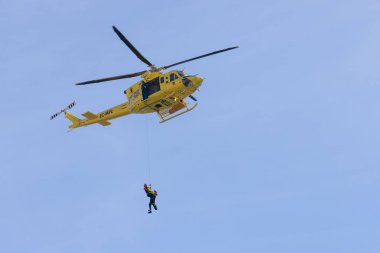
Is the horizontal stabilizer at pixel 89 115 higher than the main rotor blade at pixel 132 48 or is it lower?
lower

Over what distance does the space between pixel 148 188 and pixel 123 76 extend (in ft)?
32.4

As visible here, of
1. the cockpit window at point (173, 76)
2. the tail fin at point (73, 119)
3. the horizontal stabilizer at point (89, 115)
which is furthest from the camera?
the tail fin at point (73, 119)

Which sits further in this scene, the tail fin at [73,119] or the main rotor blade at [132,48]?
the tail fin at [73,119]

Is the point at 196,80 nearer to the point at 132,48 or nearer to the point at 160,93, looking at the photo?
the point at 160,93

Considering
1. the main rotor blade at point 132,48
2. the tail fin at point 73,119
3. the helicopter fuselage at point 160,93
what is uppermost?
Result: the main rotor blade at point 132,48

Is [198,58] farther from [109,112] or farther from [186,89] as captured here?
[109,112]

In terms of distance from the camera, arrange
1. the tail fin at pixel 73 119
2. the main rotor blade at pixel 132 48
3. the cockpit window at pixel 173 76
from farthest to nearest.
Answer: the tail fin at pixel 73 119
the cockpit window at pixel 173 76
the main rotor blade at pixel 132 48

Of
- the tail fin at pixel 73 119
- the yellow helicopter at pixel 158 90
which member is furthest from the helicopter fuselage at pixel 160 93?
the tail fin at pixel 73 119

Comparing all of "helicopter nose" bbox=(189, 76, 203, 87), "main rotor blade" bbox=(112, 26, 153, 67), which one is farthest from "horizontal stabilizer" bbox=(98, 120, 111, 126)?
"helicopter nose" bbox=(189, 76, 203, 87)

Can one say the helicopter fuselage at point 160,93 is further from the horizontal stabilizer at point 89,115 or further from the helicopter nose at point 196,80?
the horizontal stabilizer at point 89,115

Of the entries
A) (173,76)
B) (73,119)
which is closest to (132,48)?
(173,76)

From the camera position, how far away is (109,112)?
6372cm

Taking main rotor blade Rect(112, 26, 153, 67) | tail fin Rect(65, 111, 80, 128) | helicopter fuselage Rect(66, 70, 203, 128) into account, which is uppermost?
main rotor blade Rect(112, 26, 153, 67)

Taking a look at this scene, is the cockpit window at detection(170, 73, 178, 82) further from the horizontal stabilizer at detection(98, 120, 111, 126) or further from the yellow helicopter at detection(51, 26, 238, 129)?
the horizontal stabilizer at detection(98, 120, 111, 126)
